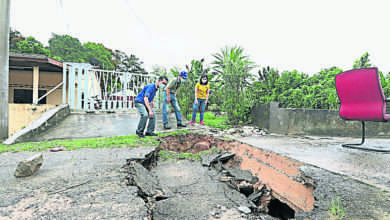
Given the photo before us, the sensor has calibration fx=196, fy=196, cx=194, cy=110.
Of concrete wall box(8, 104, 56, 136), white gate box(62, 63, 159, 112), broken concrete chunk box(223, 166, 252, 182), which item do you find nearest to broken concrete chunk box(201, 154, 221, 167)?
broken concrete chunk box(223, 166, 252, 182)

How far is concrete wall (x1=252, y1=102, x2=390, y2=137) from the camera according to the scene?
419 centimetres

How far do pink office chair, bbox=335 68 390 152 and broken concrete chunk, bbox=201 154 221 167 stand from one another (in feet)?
6.36

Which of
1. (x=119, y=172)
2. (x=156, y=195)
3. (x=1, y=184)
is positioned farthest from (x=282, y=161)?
(x=1, y=184)

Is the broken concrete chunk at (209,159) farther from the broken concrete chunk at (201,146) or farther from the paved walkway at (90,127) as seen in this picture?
the paved walkway at (90,127)

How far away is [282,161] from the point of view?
2.33 meters

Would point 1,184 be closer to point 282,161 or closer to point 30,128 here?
point 282,161

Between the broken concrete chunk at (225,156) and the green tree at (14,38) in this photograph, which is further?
the green tree at (14,38)

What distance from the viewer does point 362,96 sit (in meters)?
2.66

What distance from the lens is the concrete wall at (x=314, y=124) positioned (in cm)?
419

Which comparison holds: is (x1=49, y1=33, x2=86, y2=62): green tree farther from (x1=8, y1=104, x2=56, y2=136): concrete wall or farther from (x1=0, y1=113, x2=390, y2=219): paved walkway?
(x1=0, y1=113, x2=390, y2=219): paved walkway

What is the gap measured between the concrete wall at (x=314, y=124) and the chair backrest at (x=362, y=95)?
1410 millimetres

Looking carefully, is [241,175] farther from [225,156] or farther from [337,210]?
[337,210]

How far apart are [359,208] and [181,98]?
20.0ft

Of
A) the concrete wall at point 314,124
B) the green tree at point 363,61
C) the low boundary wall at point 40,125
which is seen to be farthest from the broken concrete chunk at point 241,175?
the green tree at point 363,61
